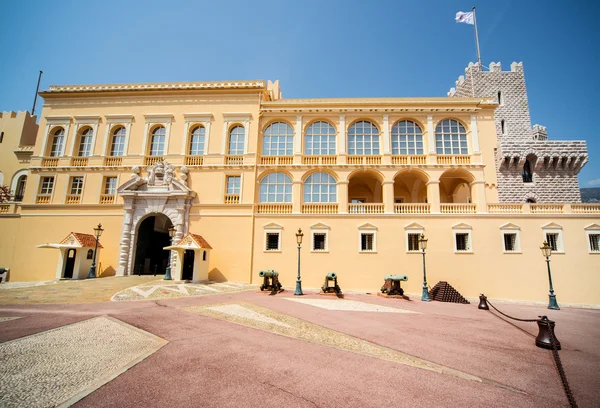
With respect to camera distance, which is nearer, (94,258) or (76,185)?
(94,258)

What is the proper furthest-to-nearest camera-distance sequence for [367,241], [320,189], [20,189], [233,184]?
1. [20,189]
2. [233,184]
3. [320,189]
4. [367,241]

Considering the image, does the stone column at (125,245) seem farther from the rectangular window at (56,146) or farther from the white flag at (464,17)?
the white flag at (464,17)

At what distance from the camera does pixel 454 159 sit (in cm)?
2127

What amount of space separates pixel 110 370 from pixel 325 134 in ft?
66.3

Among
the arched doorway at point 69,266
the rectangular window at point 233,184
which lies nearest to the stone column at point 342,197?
the rectangular window at point 233,184

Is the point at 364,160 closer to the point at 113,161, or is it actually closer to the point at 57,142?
the point at 113,161

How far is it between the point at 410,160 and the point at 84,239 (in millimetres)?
24739

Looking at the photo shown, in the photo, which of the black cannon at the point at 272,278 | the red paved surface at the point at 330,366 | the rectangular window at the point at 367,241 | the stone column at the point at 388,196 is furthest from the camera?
the stone column at the point at 388,196

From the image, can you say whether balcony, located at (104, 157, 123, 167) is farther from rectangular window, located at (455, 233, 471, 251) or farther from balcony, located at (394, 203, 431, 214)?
rectangular window, located at (455, 233, 471, 251)

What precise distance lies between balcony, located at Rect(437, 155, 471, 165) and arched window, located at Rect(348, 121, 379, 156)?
4919 millimetres

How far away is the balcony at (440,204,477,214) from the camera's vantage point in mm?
20203

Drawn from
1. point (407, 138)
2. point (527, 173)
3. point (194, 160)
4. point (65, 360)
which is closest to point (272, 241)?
point (194, 160)

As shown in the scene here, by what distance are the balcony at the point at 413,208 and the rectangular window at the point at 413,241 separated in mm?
1701

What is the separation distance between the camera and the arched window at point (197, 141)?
22.6m
